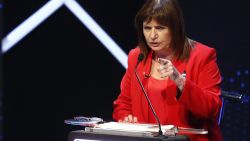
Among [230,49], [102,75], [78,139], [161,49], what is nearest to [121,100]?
[161,49]

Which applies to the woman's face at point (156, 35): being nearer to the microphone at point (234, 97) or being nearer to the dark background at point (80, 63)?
the microphone at point (234, 97)

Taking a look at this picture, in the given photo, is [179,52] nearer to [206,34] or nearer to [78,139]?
[78,139]

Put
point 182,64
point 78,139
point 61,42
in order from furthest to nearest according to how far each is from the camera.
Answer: point 61,42, point 182,64, point 78,139

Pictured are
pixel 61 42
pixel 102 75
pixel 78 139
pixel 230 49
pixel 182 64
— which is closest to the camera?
pixel 78 139

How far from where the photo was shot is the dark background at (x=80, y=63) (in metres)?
3.31

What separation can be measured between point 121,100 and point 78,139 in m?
0.78

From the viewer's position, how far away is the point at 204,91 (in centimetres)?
211

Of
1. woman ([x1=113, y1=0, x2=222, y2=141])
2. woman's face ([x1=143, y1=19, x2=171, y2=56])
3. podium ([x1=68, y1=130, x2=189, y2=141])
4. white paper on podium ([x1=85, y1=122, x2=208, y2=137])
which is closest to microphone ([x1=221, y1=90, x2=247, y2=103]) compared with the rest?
woman ([x1=113, y1=0, x2=222, y2=141])

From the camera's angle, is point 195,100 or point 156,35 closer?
point 195,100

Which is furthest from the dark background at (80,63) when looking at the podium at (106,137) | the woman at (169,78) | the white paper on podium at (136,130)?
the podium at (106,137)

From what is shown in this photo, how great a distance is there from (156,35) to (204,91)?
13.7 inches

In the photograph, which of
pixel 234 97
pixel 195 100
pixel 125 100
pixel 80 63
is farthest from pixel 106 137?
pixel 80 63

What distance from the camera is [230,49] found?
131 inches

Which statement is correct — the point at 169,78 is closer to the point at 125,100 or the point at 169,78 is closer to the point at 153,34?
the point at 153,34
